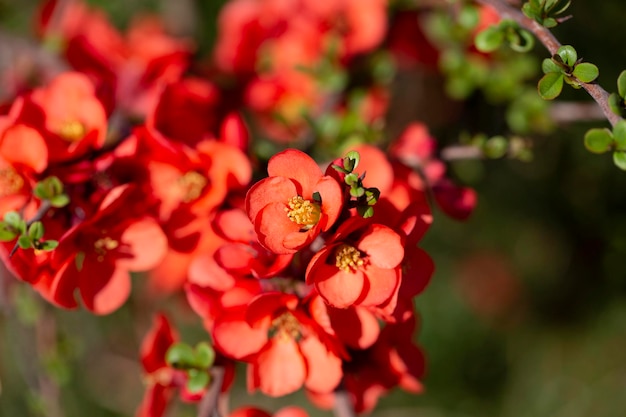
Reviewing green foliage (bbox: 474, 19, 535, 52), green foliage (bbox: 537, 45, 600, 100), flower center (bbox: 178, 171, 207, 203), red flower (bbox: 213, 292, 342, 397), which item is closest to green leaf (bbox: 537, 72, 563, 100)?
green foliage (bbox: 537, 45, 600, 100)

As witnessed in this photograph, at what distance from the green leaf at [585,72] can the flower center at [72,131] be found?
665mm

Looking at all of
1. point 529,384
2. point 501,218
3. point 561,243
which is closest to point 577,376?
point 529,384

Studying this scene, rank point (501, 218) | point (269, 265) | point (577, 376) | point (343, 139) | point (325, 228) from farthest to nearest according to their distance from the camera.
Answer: point (501, 218) → point (577, 376) → point (343, 139) → point (269, 265) → point (325, 228)

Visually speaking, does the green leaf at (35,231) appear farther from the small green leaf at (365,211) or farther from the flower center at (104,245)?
the small green leaf at (365,211)

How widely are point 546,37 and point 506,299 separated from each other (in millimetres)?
1642

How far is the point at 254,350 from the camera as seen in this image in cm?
81

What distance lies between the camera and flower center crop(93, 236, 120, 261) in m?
0.88

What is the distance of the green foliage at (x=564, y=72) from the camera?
26.4 inches

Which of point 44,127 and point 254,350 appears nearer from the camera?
point 254,350

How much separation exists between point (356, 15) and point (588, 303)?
4.13 ft

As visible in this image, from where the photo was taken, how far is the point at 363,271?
0.72 metres

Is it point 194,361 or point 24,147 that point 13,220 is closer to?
point 24,147

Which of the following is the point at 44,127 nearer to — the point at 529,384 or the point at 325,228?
the point at 325,228

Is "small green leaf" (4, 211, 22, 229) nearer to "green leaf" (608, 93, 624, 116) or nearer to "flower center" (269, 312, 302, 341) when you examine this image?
"flower center" (269, 312, 302, 341)
